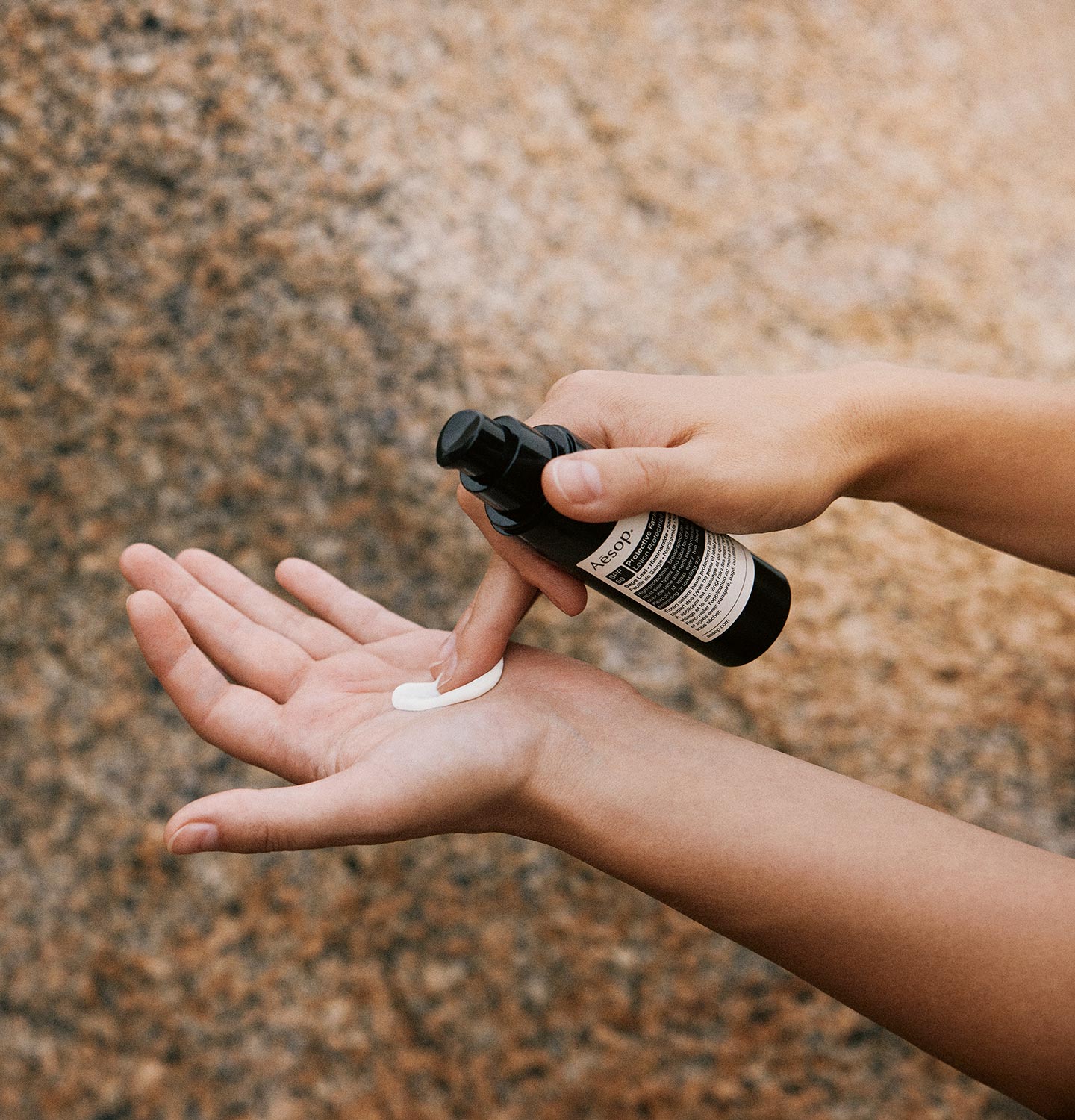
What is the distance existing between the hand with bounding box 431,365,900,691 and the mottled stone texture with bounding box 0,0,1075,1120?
1.36 ft

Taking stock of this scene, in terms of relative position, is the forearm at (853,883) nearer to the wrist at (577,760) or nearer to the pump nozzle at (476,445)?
the wrist at (577,760)

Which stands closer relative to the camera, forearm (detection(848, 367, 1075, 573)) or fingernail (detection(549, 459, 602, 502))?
fingernail (detection(549, 459, 602, 502))

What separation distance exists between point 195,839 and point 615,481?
1.48ft

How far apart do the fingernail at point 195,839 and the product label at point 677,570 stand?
384 mm

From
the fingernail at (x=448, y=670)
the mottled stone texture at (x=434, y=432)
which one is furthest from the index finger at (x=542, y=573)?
the mottled stone texture at (x=434, y=432)

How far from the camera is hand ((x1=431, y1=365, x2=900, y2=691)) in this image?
0.80 meters

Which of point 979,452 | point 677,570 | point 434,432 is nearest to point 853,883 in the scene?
point 677,570

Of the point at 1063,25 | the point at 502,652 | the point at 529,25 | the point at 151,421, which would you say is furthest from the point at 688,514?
the point at 1063,25

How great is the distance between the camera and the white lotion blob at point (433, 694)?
2.87 feet

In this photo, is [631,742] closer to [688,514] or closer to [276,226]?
[688,514]

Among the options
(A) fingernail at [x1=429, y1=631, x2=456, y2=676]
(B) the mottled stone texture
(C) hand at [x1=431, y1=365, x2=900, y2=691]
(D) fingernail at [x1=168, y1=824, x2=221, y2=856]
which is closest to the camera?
(D) fingernail at [x1=168, y1=824, x2=221, y2=856]

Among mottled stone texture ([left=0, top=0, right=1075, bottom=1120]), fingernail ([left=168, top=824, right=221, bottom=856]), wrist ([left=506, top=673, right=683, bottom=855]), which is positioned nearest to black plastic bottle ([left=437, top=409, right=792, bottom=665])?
wrist ([left=506, top=673, right=683, bottom=855])

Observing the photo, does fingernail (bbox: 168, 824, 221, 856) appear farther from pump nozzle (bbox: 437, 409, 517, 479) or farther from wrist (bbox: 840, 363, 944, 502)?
wrist (bbox: 840, 363, 944, 502)

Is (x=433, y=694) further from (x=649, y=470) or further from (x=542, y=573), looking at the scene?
(x=649, y=470)
